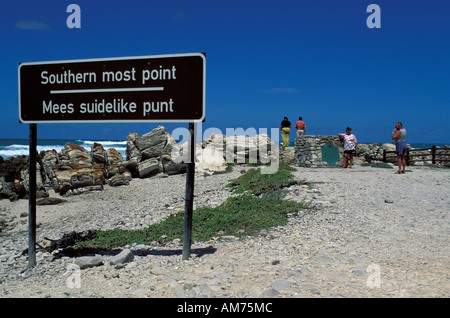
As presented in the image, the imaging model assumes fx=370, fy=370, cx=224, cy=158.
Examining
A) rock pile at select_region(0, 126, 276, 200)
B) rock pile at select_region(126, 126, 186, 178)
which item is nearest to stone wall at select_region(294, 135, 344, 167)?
rock pile at select_region(0, 126, 276, 200)

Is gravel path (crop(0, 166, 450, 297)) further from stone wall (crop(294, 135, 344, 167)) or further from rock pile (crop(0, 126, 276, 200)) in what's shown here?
stone wall (crop(294, 135, 344, 167))

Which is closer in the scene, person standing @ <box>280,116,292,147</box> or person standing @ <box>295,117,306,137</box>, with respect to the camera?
person standing @ <box>295,117,306,137</box>

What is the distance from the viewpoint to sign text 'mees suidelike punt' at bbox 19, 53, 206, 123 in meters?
5.47

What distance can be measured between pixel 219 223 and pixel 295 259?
2.63 meters

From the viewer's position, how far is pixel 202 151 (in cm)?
2020

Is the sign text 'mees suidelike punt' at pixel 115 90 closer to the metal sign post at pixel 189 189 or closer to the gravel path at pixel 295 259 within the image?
the metal sign post at pixel 189 189

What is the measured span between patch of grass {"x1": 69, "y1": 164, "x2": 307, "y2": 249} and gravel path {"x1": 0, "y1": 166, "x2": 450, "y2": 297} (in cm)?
37

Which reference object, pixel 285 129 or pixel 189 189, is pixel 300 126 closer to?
pixel 285 129

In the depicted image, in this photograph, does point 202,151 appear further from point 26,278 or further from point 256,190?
point 26,278

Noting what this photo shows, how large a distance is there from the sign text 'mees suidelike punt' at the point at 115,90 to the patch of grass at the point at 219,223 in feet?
8.78

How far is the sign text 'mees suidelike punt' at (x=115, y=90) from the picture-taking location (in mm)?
5469

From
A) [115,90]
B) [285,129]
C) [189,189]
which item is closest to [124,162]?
[285,129]

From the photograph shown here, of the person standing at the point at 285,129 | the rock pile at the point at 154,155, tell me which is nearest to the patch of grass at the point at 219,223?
the rock pile at the point at 154,155
